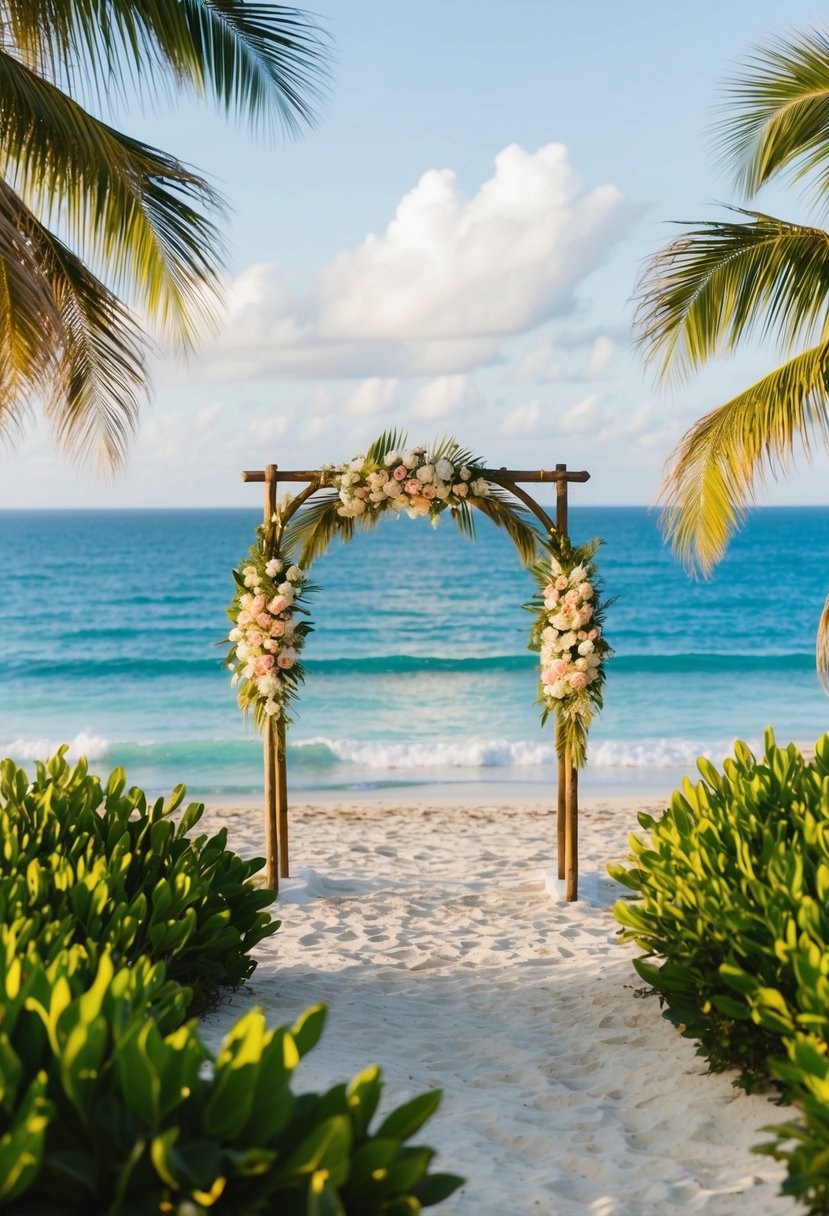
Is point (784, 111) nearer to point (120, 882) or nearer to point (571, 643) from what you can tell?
point (571, 643)

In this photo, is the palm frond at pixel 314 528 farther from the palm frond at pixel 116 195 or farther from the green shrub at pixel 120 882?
the green shrub at pixel 120 882

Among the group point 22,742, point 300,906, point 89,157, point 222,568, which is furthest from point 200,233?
point 222,568

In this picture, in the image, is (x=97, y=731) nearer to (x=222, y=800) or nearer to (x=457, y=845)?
(x=222, y=800)

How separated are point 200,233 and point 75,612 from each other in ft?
96.2

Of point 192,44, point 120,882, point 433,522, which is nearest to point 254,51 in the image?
point 192,44

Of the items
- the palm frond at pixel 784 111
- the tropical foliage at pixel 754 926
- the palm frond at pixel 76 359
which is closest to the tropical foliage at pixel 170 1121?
the tropical foliage at pixel 754 926

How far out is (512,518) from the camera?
734 centimetres

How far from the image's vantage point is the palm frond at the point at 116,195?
582 centimetres

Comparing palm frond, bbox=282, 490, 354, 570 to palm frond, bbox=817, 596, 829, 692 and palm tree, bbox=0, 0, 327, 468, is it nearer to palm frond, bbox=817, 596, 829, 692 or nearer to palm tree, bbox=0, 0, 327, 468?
palm tree, bbox=0, 0, 327, 468

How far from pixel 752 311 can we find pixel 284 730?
4.18 metres

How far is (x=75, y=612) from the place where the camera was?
34.2 m

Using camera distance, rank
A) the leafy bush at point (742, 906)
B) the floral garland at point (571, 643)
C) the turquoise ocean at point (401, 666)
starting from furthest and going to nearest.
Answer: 1. the turquoise ocean at point (401, 666)
2. the floral garland at point (571, 643)
3. the leafy bush at point (742, 906)

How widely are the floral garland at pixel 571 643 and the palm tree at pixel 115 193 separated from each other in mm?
2766

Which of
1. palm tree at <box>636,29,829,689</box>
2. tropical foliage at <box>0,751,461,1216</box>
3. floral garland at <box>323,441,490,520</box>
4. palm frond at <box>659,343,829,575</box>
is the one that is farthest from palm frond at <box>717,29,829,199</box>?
tropical foliage at <box>0,751,461,1216</box>
